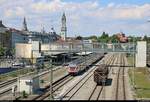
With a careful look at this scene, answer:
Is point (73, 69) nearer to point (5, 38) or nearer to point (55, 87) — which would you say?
point (55, 87)

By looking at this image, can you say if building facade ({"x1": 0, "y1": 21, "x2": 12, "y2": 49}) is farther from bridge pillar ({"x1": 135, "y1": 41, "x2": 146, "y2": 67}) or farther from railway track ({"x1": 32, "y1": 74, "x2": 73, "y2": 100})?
bridge pillar ({"x1": 135, "y1": 41, "x2": 146, "y2": 67})

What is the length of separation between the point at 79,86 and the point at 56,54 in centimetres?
4291

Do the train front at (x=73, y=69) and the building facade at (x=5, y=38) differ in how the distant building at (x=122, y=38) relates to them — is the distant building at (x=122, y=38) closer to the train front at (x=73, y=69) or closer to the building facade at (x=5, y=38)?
the building facade at (x=5, y=38)

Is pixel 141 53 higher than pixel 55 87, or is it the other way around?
pixel 141 53

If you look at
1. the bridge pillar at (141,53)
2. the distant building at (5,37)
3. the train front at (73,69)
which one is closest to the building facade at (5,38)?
the distant building at (5,37)

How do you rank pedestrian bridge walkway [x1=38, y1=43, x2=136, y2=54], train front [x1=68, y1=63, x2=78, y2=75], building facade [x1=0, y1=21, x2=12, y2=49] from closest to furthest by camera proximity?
train front [x1=68, y1=63, x2=78, y2=75] < pedestrian bridge walkway [x1=38, y1=43, x2=136, y2=54] < building facade [x1=0, y1=21, x2=12, y2=49]

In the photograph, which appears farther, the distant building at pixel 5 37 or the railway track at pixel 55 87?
the distant building at pixel 5 37

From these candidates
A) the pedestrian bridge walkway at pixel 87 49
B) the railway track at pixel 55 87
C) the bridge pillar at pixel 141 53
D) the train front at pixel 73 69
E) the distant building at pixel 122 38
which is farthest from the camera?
the distant building at pixel 122 38

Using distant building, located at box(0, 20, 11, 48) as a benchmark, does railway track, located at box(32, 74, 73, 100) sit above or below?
below

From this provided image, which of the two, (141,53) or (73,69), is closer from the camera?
(141,53)

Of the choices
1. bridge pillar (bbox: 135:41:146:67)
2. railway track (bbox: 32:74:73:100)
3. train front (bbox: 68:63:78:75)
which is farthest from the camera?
train front (bbox: 68:63:78:75)

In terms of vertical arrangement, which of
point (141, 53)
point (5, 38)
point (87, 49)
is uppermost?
point (5, 38)

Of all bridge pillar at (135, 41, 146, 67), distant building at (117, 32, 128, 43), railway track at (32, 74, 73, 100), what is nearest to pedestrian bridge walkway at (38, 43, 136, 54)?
railway track at (32, 74, 73, 100)

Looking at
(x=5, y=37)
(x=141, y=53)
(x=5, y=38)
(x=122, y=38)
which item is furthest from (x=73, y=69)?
(x=5, y=38)
